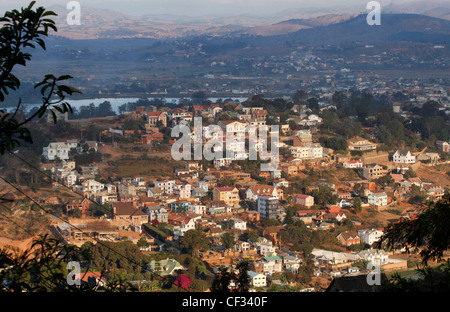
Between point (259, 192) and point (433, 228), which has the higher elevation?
point (433, 228)

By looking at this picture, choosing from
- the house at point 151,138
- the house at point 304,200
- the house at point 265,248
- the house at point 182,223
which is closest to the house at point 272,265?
the house at point 265,248

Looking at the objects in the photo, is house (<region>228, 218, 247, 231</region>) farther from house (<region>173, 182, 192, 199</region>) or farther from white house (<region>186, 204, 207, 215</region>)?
house (<region>173, 182, 192, 199</region>)

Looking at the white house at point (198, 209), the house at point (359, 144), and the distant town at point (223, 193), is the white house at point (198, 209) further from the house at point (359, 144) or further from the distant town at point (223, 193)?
the house at point (359, 144)

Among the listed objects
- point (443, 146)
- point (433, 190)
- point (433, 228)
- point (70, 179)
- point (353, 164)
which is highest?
point (433, 228)

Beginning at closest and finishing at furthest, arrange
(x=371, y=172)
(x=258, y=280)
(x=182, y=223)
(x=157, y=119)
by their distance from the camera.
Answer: (x=258, y=280) < (x=182, y=223) < (x=371, y=172) < (x=157, y=119)

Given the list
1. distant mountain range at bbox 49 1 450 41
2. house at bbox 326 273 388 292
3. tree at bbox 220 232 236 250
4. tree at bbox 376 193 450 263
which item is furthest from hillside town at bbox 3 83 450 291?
distant mountain range at bbox 49 1 450 41

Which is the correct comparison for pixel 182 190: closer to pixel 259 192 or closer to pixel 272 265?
pixel 259 192

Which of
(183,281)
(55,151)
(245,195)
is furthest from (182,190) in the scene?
(183,281)
